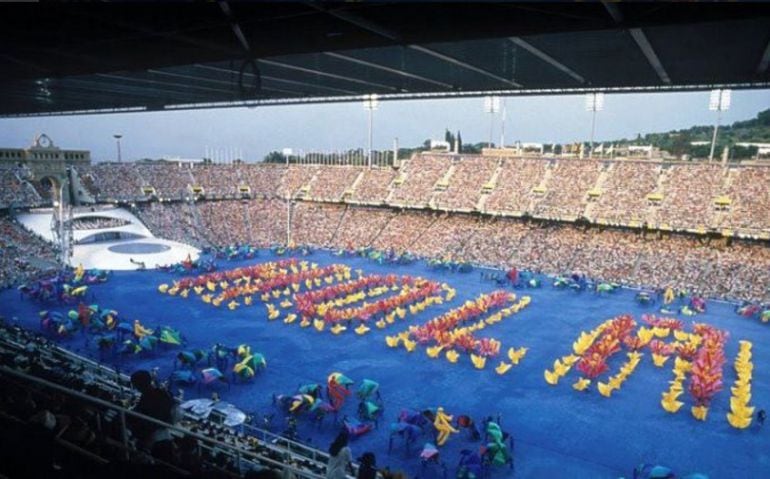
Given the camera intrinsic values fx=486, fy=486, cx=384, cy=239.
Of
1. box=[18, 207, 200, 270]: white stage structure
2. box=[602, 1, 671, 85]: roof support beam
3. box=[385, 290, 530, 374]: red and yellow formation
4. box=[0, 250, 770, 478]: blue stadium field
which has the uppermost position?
box=[602, 1, 671, 85]: roof support beam

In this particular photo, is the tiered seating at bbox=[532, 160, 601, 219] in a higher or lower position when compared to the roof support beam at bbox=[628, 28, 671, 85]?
lower

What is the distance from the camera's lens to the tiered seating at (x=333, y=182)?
2264 inches

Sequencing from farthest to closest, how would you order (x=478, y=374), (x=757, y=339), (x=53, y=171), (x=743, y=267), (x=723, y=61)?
1. (x=53, y=171)
2. (x=743, y=267)
3. (x=757, y=339)
4. (x=478, y=374)
5. (x=723, y=61)

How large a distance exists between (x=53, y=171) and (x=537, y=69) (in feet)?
186

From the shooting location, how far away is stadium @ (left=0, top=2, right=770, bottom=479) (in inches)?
212

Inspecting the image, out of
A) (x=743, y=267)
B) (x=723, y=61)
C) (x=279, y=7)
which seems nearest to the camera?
(x=279, y=7)

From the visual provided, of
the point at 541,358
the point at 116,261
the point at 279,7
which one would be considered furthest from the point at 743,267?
the point at 116,261

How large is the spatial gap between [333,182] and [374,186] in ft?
20.2

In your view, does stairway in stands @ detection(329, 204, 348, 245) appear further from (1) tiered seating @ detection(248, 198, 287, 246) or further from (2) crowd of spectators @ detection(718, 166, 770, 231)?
(2) crowd of spectators @ detection(718, 166, 770, 231)

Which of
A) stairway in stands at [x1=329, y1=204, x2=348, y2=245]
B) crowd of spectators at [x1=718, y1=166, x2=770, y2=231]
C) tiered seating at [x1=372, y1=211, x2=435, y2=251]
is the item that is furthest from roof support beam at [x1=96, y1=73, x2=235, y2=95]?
stairway in stands at [x1=329, y1=204, x2=348, y2=245]

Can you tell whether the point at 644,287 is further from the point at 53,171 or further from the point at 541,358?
the point at 53,171

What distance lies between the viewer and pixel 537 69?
6906 millimetres

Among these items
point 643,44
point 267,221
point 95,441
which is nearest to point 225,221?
point 267,221

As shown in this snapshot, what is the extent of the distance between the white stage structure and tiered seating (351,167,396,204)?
18966 mm
